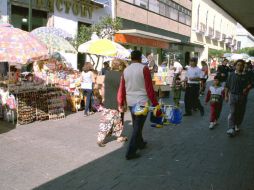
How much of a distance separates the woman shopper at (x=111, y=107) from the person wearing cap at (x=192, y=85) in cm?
424

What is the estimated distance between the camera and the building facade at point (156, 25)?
78.5 ft

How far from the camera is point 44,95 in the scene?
383 inches

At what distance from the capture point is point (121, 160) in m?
6.15

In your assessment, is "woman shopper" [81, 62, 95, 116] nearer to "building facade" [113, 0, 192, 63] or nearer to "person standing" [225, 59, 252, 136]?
"person standing" [225, 59, 252, 136]

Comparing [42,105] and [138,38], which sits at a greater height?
[138,38]

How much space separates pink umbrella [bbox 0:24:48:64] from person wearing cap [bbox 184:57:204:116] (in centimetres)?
457

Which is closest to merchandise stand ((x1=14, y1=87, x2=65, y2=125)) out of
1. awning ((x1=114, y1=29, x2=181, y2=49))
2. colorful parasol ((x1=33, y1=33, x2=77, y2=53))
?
colorful parasol ((x1=33, y1=33, x2=77, y2=53))

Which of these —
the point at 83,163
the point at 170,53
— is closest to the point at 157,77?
the point at 83,163

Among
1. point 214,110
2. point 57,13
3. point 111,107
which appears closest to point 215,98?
point 214,110

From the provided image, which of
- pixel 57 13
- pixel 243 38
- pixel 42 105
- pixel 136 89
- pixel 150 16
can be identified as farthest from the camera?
pixel 243 38

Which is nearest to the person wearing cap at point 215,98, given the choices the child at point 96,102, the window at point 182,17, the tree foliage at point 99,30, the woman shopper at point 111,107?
the woman shopper at point 111,107

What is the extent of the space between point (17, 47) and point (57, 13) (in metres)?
9.80

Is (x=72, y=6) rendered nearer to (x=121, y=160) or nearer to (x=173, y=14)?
(x=121, y=160)

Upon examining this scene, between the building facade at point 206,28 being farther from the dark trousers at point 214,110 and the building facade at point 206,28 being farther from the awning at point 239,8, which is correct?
the dark trousers at point 214,110
